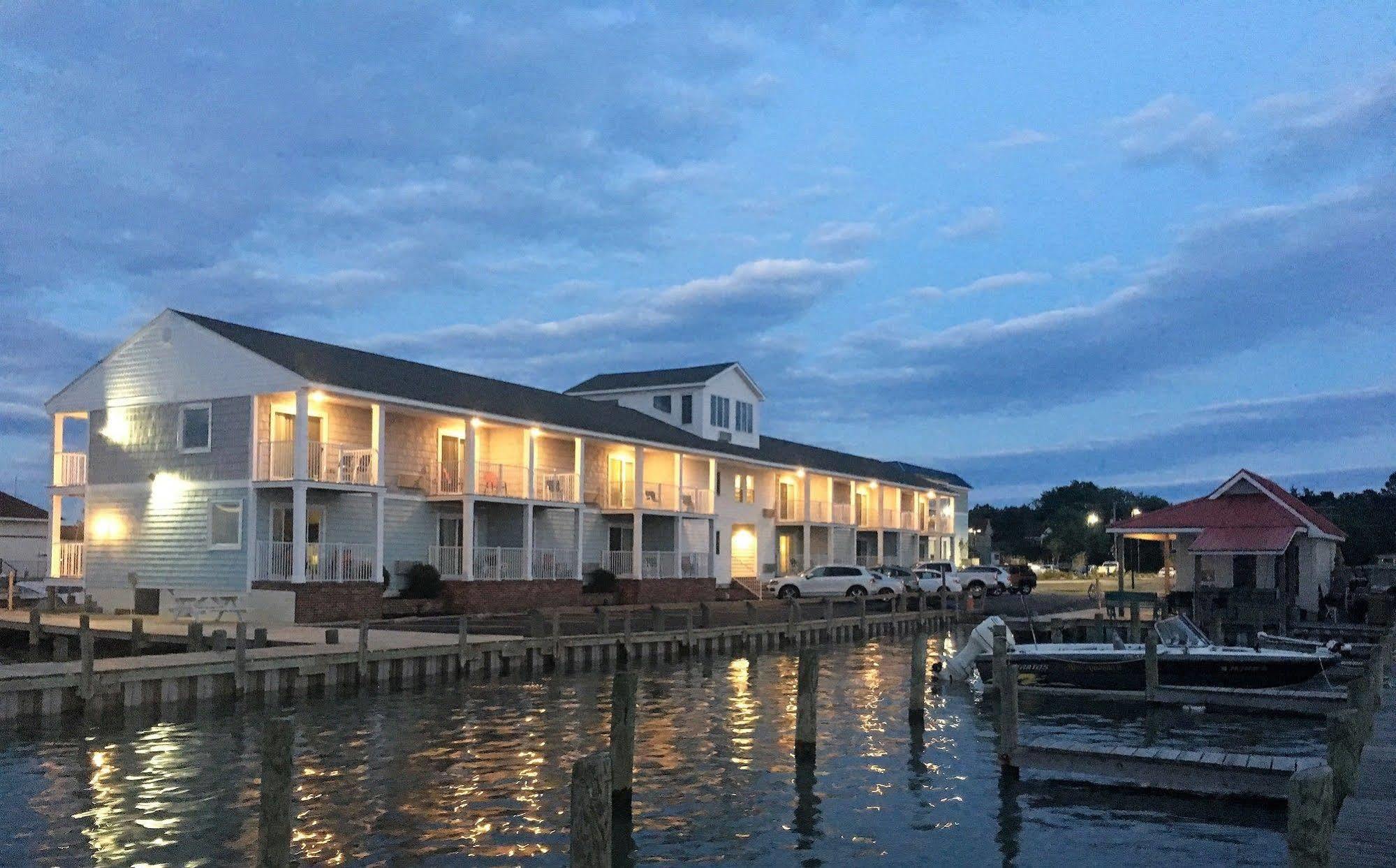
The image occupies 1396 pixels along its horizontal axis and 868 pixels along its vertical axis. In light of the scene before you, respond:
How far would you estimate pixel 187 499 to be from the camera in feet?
130

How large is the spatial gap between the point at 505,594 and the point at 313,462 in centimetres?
822

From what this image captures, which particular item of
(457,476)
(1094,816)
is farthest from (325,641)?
(1094,816)

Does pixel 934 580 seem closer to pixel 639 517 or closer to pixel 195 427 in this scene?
pixel 639 517

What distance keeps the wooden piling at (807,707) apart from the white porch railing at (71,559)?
3191cm

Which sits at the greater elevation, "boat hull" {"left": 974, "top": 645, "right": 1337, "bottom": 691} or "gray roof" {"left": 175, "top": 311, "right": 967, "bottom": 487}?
"gray roof" {"left": 175, "top": 311, "right": 967, "bottom": 487}

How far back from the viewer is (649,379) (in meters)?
63.6

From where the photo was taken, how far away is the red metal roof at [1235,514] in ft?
A: 149

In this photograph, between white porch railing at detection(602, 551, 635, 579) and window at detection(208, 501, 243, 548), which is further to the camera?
white porch railing at detection(602, 551, 635, 579)

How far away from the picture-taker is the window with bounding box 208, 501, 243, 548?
125ft

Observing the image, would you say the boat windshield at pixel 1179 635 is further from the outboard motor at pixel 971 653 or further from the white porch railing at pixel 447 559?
the white porch railing at pixel 447 559

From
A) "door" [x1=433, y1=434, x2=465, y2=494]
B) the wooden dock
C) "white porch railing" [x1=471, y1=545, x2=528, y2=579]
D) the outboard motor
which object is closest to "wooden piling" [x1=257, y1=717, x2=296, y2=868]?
the wooden dock

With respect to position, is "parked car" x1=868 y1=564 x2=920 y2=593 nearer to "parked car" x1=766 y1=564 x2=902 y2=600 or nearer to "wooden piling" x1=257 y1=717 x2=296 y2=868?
"parked car" x1=766 y1=564 x2=902 y2=600

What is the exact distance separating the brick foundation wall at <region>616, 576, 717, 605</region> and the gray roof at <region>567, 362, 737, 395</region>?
1217cm

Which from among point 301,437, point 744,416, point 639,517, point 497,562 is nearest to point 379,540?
point 301,437
